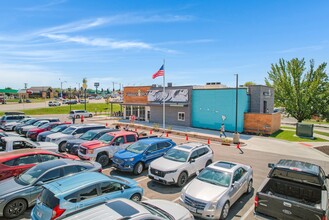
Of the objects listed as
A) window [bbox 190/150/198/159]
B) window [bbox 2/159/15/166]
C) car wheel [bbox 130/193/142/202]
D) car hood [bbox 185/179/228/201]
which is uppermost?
window [bbox 2/159/15/166]

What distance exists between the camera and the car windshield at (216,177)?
335 inches

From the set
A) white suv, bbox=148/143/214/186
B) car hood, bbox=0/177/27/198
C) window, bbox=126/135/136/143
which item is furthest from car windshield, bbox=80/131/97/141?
car hood, bbox=0/177/27/198

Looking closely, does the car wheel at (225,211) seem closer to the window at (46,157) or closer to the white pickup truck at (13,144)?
the window at (46,157)

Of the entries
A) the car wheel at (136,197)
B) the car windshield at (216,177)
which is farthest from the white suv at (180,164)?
the car wheel at (136,197)

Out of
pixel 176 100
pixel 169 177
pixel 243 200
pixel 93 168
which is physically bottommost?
pixel 243 200

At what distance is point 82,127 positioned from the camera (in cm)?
1911

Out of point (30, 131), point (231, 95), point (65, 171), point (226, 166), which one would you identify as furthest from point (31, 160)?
point (231, 95)

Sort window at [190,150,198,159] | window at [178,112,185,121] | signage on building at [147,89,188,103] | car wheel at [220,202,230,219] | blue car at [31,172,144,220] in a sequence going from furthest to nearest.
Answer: window at [178,112,185,121] < signage on building at [147,89,188,103] < window at [190,150,198,159] < car wheel at [220,202,230,219] < blue car at [31,172,144,220]

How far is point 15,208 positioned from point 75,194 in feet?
10.4

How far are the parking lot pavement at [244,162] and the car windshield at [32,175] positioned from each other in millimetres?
1168

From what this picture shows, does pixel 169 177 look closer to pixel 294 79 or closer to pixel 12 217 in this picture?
pixel 12 217

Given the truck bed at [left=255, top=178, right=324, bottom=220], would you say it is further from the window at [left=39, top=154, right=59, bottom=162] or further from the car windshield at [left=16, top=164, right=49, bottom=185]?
the window at [left=39, top=154, right=59, bottom=162]

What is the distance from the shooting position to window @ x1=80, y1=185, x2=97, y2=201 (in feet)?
20.9

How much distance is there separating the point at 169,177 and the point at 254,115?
1963cm
